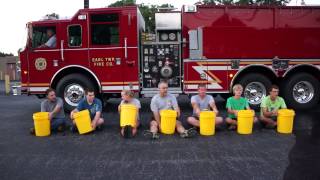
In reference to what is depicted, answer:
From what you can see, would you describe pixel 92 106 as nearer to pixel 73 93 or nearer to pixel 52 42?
pixel 73 93

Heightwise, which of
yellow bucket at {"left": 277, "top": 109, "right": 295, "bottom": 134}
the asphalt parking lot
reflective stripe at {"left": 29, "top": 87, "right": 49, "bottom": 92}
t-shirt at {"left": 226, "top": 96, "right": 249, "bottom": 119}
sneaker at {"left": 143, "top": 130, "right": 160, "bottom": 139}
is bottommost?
the asphalt parking lot

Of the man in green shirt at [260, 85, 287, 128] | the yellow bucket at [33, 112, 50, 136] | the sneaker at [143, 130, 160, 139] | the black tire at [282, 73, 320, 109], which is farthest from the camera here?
the black tire at [282, 73, 320, 109]

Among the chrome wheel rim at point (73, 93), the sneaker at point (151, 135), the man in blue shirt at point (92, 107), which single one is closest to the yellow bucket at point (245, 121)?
the sneaker at point (151, 135)

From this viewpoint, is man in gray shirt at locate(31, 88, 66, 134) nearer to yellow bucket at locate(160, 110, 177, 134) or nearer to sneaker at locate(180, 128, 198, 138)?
yellow bucket at locate(160, 110, 177, 134)

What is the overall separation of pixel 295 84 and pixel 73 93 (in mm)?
6013

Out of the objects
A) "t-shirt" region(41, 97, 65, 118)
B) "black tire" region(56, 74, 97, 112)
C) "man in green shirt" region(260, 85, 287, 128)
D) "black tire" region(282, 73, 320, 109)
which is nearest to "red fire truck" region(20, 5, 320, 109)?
"black tire" region(56, 74, 97, 112)

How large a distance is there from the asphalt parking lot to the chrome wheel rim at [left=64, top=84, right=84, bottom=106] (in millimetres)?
2202

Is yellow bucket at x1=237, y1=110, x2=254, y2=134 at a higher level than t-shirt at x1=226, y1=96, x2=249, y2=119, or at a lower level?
lower

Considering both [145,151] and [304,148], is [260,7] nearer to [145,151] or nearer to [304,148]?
[304,148]

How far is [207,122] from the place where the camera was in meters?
7.75

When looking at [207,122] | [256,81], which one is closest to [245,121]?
[207,122]

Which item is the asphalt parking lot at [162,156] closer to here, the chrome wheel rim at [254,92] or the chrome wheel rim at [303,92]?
the chrome wheel rim at [254,92]

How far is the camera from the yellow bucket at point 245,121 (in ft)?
25.5

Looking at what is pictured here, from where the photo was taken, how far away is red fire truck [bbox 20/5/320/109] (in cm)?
1035
